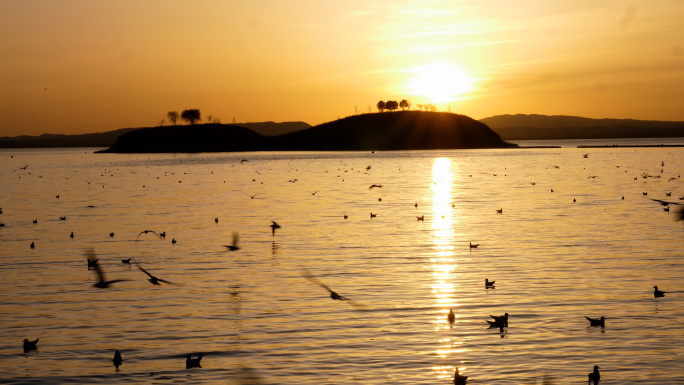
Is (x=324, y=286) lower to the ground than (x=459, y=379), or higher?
lower

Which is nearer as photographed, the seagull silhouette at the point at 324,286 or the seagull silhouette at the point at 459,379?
the seagull silhouette at the point at 459,379

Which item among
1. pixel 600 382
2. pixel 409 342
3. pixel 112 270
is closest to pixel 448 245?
pixel 112 270

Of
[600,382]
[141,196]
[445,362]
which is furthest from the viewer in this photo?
[141,196]

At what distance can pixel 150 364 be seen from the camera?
55.3ft

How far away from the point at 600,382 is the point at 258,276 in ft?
49.2

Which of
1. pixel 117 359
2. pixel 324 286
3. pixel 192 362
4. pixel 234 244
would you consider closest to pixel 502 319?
pixel 324 286

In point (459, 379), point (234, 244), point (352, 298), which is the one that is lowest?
point (234, 244)

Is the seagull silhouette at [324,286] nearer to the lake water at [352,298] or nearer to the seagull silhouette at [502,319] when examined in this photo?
the lake water at [352,298]

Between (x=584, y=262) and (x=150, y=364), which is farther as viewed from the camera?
(x=584, y=262)

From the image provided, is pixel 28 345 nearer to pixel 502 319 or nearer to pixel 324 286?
pixel 324 286

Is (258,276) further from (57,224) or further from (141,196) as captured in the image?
(141,196)

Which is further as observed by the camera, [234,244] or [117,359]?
[234,244]

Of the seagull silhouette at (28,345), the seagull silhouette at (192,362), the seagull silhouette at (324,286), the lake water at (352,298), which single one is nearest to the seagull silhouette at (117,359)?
the lake water at (352,298)

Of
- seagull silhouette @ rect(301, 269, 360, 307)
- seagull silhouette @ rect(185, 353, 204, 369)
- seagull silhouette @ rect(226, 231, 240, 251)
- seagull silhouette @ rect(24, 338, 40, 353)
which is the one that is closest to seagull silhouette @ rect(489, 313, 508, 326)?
seagull silhouette @ rect(301, 269, 360, 307)
